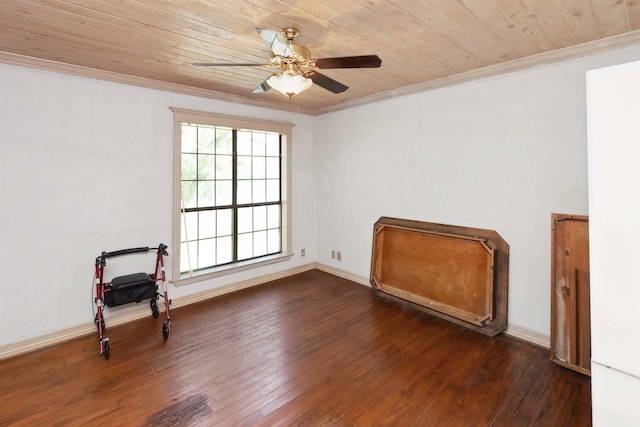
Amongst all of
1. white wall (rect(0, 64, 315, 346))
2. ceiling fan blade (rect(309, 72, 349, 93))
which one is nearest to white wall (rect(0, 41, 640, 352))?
white wall (rect(0, 64, 315, 346))

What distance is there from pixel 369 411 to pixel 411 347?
96cm

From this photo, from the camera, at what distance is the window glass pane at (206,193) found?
412 cm

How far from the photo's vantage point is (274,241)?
16.5ft

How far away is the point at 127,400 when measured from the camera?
2.22 meters

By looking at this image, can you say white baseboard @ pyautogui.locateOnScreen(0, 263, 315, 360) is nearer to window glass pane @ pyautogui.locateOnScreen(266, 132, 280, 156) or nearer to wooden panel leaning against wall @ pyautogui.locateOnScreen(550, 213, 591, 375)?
window glass pane @ pyautogui.locateOnScreen(266, 132, 280, 156)

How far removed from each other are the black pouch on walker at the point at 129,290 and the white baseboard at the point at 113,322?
0.51 m

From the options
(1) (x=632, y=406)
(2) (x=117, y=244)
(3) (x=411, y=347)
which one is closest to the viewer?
(1) (x=632, y=406)

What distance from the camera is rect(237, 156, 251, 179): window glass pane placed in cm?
451

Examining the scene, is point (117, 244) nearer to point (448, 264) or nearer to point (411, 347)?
point (411, 347)

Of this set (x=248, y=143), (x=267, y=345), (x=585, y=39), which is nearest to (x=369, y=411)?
(x=267, y=345)

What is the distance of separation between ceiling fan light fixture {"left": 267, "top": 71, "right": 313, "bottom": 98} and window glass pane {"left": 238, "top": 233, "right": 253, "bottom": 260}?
2.80 meters

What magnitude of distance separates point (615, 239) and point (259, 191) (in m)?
4.16

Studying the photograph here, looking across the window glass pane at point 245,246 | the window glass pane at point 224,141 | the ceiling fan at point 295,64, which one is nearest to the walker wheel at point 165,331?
the window glass pane at point 245,246

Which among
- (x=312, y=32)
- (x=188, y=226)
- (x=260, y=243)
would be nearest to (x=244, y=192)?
(x=260, y=243)
